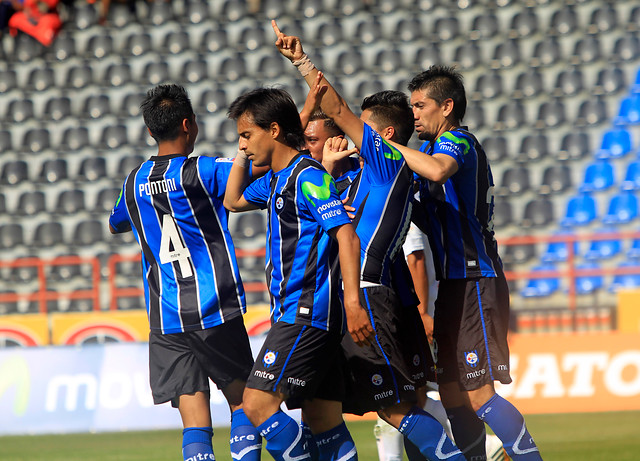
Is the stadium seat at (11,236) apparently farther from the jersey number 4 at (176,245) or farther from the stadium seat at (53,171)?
the jersey number 4 at (176,245)

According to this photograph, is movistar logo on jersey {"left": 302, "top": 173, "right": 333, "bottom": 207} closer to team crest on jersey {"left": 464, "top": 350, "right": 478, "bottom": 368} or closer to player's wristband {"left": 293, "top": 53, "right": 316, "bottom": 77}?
player's wristband {"left": 293, "top": 53, "right": 316, "bottom": 77}

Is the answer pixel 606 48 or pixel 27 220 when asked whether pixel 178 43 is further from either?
pixel 606 48

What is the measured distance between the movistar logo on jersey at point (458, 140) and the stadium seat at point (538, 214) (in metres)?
8.24

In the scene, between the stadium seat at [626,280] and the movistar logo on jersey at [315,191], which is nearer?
the movistar logo on jersey at [315,191]

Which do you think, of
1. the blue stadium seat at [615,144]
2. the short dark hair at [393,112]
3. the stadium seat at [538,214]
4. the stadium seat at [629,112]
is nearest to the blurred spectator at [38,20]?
the stadium seat at [538,214]

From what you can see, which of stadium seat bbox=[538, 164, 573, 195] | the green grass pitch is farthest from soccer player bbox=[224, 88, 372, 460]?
stadium seat bbox=[538, 164, 573, 195]

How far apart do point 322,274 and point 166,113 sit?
3.89 ft

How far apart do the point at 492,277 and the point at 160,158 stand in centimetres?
170

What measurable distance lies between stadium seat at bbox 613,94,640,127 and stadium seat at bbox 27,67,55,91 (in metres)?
8.85

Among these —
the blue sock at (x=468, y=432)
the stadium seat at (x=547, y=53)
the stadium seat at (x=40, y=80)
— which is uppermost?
the stadium seat at (x=40, y=80)

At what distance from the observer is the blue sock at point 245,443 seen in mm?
3822

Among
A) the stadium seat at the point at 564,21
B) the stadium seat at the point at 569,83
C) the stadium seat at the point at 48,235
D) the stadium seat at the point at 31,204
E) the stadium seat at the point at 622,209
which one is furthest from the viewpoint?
the stadium seat at the point at 564,21

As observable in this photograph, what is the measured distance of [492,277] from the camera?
4.11 m

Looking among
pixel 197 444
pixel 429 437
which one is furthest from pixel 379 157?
pixel 197 444
